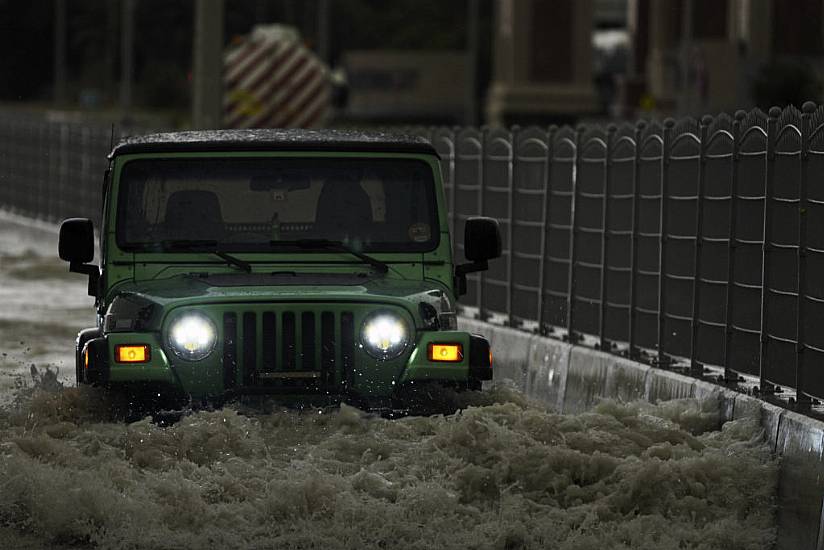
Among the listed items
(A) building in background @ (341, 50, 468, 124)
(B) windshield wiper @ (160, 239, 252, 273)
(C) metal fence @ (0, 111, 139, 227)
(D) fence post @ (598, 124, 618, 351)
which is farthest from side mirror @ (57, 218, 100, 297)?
(A) building in background @ (341, 50, 468, 124)

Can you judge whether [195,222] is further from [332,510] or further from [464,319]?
[464,319]

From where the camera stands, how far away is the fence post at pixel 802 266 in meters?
11.0

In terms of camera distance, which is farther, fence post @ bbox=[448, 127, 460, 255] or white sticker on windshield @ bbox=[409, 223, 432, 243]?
fence post @ bbox=[448, 127, 460, 255]

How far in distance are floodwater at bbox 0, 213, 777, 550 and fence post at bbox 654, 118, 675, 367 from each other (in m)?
2.33

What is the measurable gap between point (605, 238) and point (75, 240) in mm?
5001

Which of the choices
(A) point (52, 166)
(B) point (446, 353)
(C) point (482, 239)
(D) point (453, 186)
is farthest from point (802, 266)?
(A) point (52, 166)

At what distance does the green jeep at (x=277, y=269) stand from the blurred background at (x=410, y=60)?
39.4 feet

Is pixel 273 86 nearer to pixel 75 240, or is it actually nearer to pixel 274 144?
pixel 274 144

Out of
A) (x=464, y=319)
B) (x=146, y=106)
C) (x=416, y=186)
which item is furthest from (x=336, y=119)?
(x=416, y=186)

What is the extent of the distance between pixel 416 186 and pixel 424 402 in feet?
5.19

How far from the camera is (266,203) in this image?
11.6m

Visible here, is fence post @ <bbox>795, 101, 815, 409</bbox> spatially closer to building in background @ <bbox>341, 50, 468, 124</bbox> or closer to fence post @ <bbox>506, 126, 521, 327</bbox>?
fence post @ <bbox>506, 126, 521, 327</bbox>

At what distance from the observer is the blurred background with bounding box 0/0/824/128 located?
34.8m

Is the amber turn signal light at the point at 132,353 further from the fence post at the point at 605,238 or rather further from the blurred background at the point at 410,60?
the blurred background at the point at 410,60
